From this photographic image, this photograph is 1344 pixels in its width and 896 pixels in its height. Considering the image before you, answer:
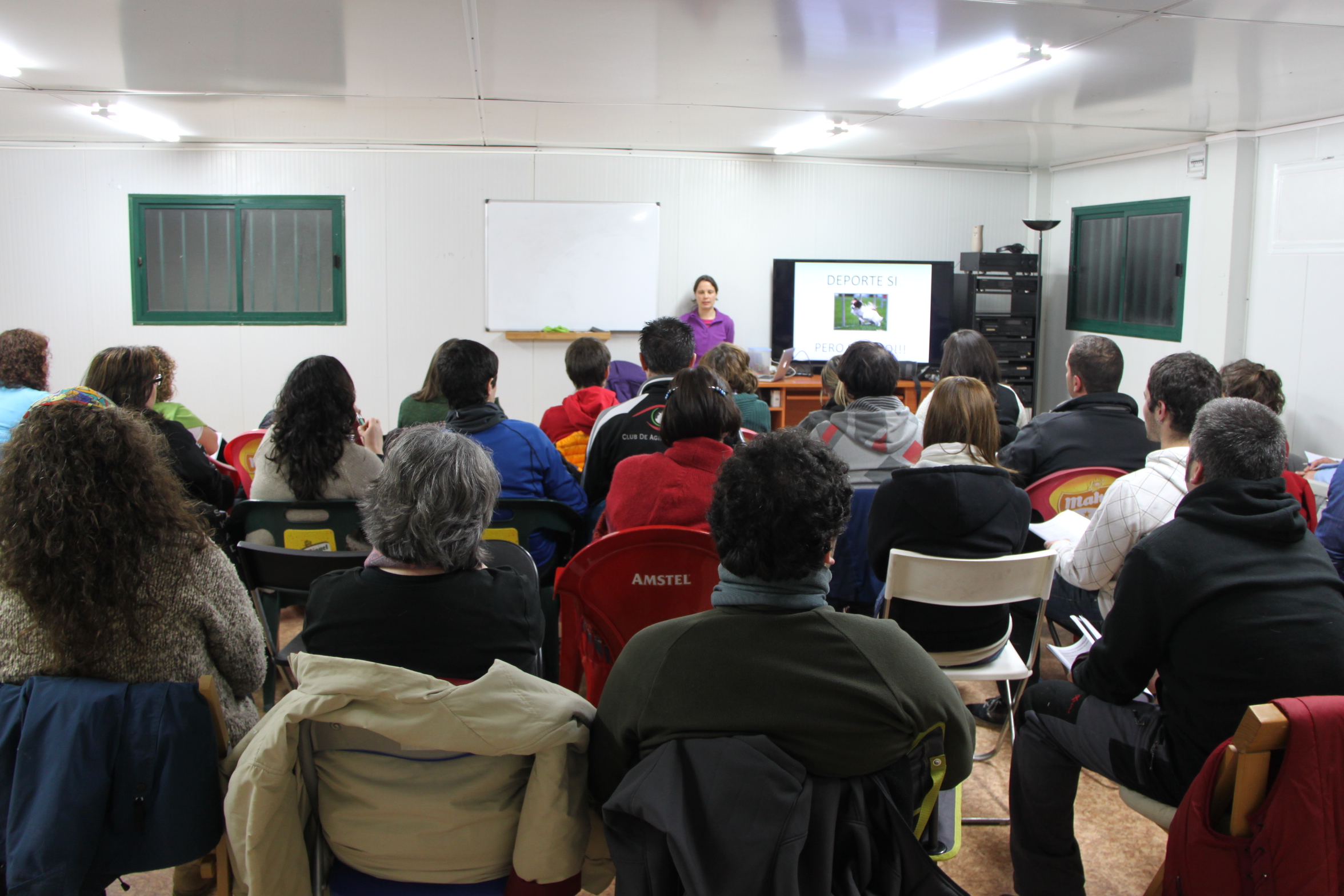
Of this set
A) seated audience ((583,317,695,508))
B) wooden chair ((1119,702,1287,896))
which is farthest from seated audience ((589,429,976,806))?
seated audience ((583,317,695,508))

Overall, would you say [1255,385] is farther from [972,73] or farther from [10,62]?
[10,62]

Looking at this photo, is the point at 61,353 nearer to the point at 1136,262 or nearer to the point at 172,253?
the point at 172,253

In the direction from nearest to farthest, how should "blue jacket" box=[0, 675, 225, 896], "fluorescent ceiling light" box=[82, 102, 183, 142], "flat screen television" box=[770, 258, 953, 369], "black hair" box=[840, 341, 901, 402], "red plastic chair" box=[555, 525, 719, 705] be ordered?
"blue jacket" box=[0, 675, 225, 896] < "red plastic chair" box=[555, 525, 719, 705] < "black hair" box=[840, 341, 901, 402] < "fluorescent ceiling light" box=[82, 102, 183, 142] < "flat screen television" box=[770, 258, 953, 369]

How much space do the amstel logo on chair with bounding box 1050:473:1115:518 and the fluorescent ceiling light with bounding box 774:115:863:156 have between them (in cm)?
338

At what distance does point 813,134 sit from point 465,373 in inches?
168

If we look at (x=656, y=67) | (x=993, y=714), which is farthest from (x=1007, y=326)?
(x=993, y=714)

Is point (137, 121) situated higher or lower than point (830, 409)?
higher

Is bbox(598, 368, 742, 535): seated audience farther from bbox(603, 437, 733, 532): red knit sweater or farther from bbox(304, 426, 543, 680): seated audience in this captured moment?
bbox(304, 426, 543, 680): seated audience

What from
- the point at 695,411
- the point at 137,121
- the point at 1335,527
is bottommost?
the point at 1335,527

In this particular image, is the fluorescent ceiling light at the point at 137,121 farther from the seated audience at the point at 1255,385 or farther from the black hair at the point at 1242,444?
the seated audience at the point at 1255,385

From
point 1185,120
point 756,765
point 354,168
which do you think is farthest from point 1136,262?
point 756,765

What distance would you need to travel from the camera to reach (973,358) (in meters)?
3.96

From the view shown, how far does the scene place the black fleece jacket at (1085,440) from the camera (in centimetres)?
326

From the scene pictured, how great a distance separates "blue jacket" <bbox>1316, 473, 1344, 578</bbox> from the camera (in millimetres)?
2750
